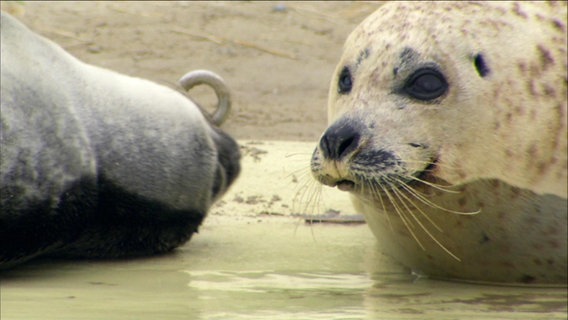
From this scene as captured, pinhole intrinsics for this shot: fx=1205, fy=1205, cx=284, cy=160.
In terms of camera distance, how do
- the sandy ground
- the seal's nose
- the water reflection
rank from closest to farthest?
the water reflection
the seal's nose
the sandy ground

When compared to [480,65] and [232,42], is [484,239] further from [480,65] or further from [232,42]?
[232,42]

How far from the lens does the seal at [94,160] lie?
13.9ft

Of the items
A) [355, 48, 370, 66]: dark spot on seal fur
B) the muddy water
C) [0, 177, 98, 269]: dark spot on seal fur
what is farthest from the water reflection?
[355, 48, 370, 66]: dark spot on seal fur

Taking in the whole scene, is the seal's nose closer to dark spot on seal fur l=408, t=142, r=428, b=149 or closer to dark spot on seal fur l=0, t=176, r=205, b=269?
dark spot on seal fur l=408, t=142, r=428, b=149

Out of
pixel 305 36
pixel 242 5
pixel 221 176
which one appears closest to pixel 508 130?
pixel 221 176

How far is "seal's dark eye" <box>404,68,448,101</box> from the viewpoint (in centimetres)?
420

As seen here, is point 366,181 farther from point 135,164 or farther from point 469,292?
point 135,164

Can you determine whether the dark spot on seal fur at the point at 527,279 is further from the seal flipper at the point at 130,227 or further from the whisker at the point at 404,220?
the seal flipper at the point at 130,227

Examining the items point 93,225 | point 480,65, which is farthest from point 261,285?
point 480,65

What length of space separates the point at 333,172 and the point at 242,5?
7945 millimetres

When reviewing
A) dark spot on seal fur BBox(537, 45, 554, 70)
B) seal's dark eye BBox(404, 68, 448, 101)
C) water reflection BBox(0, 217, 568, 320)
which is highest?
dark spot on seal fur BBox(537, 45, 554, 70)

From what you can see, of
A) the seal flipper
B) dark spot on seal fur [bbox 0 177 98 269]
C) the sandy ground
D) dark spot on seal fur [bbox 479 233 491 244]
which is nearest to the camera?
dark spot on seal fur [bbox 0 177 98 269]

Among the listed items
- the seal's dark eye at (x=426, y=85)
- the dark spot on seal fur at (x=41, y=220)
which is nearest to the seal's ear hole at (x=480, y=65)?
the seal's dark eye at (x=426, y=85)

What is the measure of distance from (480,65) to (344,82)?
19.4 inches
